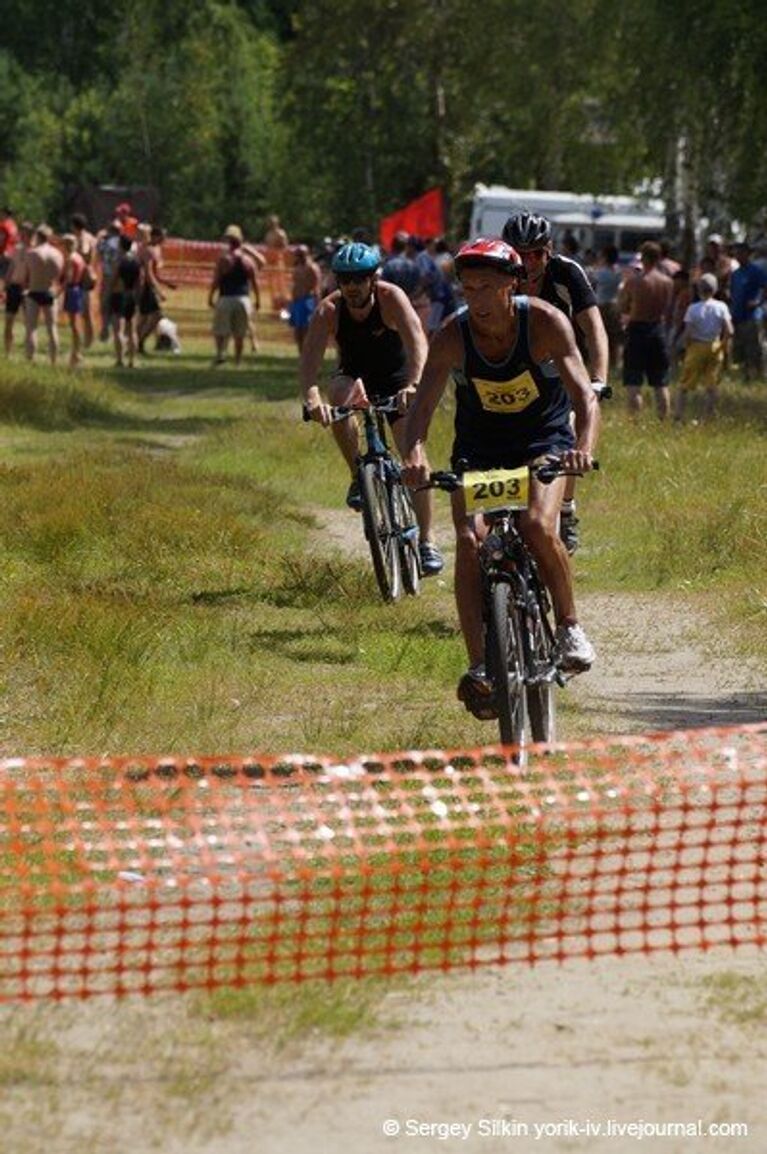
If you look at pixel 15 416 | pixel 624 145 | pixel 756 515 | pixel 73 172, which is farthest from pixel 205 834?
pixel 73 172

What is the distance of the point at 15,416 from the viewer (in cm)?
2534

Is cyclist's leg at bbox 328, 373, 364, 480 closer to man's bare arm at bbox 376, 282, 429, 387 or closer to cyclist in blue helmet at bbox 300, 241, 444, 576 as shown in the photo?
cyclist in blue helmet at bbox 300, 241, 444, 576

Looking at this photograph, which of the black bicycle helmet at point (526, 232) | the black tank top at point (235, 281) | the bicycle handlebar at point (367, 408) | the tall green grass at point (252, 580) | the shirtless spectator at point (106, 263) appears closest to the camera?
the tall green grass at point (252, 580)

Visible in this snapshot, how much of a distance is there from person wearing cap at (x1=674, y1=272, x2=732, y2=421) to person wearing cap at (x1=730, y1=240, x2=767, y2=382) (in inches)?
187

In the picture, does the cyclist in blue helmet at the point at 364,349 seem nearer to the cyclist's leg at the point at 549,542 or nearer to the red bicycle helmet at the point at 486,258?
the cyclist's leg at the point at 549,542

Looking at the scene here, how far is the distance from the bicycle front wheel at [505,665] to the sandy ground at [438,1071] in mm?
2067

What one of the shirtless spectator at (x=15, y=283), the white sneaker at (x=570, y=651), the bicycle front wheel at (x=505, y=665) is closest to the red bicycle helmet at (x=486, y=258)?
the bicycle front wheel at (x=505, y=665)

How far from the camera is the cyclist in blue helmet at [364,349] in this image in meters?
12.7

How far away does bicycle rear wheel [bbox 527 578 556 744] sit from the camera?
29.7 ft

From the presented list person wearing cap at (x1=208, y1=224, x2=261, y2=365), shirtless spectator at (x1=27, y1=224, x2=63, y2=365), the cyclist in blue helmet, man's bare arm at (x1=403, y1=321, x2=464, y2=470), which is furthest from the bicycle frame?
person wearing cap at (x1=208, y1=224, x2=261, y2=365)

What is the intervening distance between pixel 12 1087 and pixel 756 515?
11018mm

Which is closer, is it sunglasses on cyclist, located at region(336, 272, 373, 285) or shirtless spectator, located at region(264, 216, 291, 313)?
sunglasses on cyclist, located at region(336, 272, 373, 285)

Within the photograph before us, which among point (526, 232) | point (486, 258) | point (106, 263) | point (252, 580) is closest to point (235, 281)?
point (106, 263)

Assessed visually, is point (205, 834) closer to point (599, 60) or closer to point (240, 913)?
point (240, 913)
